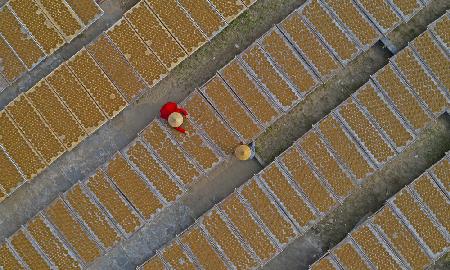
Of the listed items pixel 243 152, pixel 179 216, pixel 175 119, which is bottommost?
pixel 179 216

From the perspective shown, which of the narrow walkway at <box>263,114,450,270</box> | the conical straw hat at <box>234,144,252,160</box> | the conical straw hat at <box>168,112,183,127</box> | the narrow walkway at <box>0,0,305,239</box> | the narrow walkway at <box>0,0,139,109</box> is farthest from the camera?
the narrow walkway at <box>0,0,139,109</box>

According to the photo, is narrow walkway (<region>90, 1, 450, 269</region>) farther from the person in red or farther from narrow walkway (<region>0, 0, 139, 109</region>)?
narrow walkway (<region>0, 0, 139, 109</region>)

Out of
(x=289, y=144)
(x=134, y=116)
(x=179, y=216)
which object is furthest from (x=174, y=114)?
(x=289, y=144)

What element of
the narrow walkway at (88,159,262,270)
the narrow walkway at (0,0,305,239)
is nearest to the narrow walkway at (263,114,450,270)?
the narrow walkway at (88,159,262,270)

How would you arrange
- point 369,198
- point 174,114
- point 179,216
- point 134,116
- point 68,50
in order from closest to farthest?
point 174,114
point 369,198
point 179,216
point 134,116
point 68,50

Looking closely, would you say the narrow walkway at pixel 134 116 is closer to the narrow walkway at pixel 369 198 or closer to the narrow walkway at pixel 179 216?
the narrow walkway at pixel 179 216

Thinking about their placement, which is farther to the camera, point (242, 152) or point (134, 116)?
point (134, 116)

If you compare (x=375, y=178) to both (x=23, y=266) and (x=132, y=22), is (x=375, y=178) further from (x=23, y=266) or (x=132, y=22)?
(x=23, y=266)

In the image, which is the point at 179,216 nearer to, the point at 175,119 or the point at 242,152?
the point at 242,152
